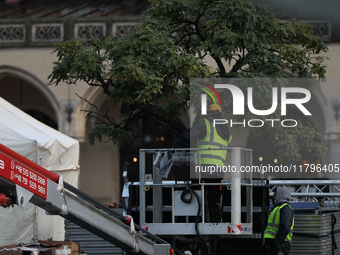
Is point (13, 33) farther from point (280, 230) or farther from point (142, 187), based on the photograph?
point (280, 230)

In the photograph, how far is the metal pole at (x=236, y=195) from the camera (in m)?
6.91

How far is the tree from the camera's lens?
9.33 meters

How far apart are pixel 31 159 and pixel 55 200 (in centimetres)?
451

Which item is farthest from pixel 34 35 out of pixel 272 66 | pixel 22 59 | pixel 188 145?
pixel 188 145

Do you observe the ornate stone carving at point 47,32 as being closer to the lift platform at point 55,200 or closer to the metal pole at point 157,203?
the metal pole at point 157,203

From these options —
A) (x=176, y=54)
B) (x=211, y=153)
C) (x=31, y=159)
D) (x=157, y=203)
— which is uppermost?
(x=176, y=54)

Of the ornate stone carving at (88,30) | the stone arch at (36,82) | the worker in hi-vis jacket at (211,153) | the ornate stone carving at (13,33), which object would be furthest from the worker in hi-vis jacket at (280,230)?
the ornate stone carving at (13,33)

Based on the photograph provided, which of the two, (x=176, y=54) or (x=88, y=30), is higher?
(x=88, y=30)

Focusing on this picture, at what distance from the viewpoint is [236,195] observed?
700 centimetres

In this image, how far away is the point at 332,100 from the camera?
17.8 metres

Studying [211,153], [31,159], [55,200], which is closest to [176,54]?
[211,153]

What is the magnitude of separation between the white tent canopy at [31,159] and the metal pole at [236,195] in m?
4.37

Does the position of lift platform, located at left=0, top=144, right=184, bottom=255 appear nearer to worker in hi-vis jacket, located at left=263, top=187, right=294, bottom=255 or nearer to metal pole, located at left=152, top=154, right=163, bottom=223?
metal pole, located at left=152, top=154, right=163, bottom=223

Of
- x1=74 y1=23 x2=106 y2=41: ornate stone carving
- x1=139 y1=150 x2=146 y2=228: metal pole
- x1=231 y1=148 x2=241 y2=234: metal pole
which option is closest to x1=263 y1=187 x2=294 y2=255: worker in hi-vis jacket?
x1=231 y1=148 x2=241 y2=234: metal pole
